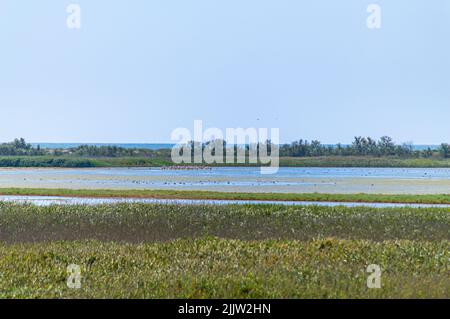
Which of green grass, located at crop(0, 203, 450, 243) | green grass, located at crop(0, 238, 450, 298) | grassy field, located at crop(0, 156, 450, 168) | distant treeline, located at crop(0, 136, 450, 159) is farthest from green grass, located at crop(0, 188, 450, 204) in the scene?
distant treeline, located at crop(0, 136, 450, 159)

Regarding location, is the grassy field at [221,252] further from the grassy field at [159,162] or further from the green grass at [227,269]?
the grassy field at [159,162]

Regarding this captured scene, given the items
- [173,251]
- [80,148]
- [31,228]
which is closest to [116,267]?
[173,251]

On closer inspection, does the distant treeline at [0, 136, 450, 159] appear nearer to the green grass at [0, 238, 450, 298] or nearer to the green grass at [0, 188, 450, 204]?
the green grass at [0, 188, 450, 204]

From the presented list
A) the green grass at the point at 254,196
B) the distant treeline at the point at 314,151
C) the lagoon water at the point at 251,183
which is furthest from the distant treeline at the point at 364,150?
the green grass at the point at 254,196

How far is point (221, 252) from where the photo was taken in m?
14.0

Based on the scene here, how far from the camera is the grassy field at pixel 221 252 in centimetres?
1026

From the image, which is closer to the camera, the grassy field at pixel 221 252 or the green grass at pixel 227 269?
the green grass at pixel 227 269

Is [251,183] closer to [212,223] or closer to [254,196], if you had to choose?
[254,196]

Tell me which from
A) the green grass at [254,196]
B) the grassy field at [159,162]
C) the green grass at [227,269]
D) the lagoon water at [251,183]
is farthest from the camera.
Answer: the grassy field at [159,162]

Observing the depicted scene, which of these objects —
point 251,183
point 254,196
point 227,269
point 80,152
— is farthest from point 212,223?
point 80,152

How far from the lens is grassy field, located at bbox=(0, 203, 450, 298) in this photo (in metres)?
10.3

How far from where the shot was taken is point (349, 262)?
43.1ft
